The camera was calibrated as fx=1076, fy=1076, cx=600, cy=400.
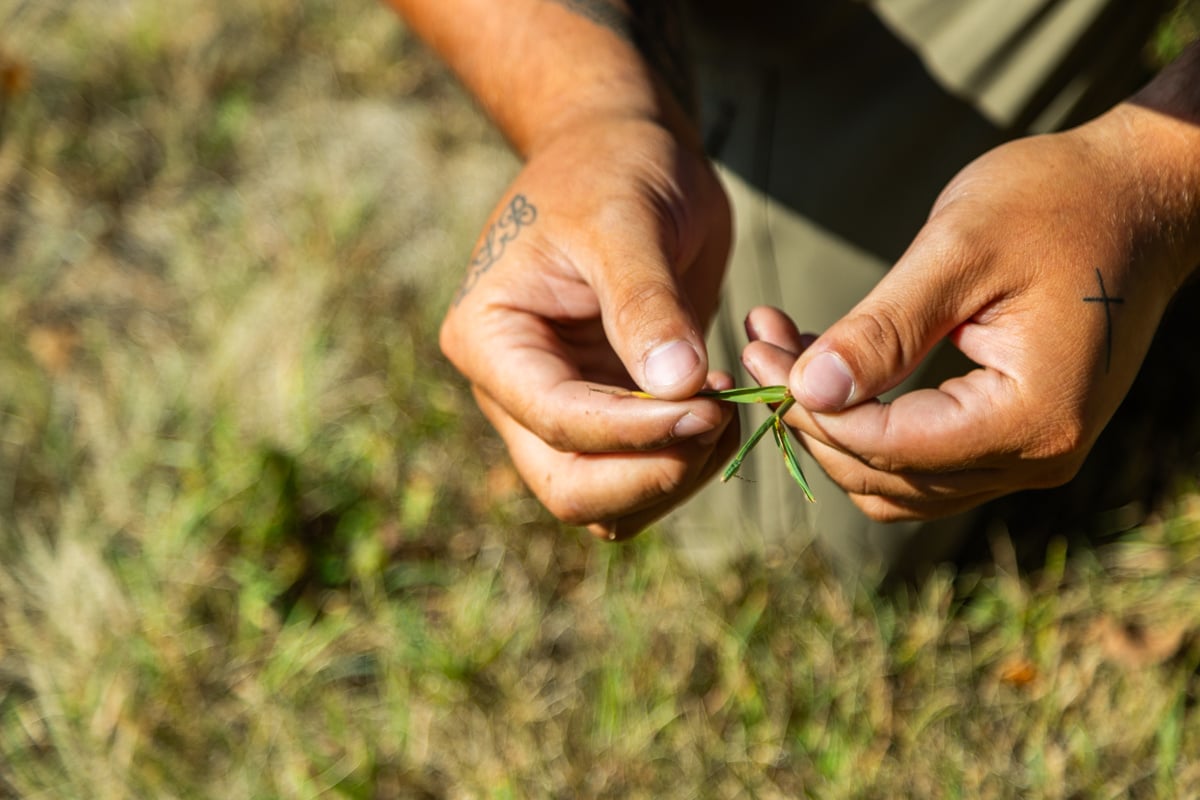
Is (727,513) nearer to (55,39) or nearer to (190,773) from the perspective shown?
(190,773)

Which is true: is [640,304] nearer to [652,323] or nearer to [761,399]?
[652,323]

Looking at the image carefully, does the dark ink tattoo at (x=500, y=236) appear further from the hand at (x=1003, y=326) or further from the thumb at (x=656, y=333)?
the hand at (x=1003, y=326)

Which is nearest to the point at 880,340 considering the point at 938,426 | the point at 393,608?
the point at 938,426

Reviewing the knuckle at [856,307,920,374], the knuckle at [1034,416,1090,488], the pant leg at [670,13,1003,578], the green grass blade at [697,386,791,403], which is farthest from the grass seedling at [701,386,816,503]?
the pant leg at [670,13,1003,578]

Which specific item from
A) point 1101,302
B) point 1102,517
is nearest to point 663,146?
point 1101,302

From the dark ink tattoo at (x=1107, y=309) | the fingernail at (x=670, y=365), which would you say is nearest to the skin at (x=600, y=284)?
the fingernail at (x=670, y=365)

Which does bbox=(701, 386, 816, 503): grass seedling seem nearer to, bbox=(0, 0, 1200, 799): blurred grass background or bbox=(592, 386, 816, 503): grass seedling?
bbox=(592, 386, 816, 503): grass seedling
